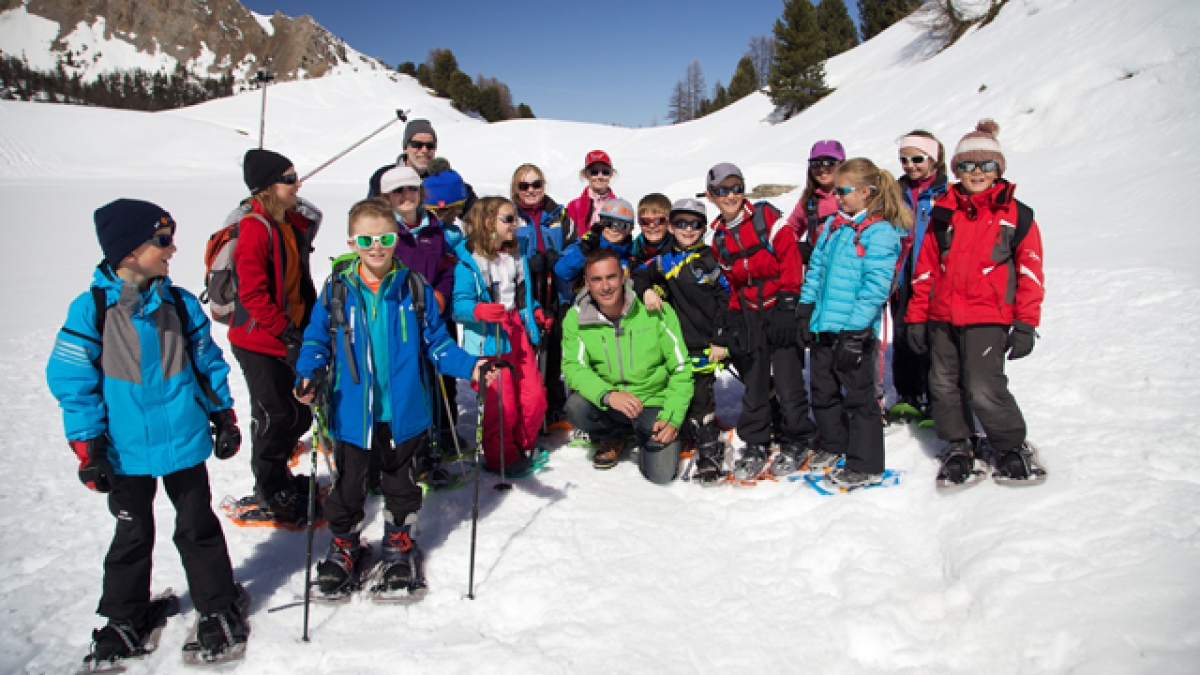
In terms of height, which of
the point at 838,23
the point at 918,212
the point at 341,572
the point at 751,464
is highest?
the point at 838,23

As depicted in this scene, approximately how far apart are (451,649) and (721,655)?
1245 millimetres

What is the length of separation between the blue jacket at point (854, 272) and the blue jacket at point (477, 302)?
6.80 ft

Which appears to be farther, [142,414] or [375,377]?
[375,377]

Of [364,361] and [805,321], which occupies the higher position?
[805,321]

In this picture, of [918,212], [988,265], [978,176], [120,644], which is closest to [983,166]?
[978,176]

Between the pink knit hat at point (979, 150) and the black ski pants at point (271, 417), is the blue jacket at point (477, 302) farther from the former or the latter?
the pink knit hat at point (979, 150)

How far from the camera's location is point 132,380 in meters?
2.74

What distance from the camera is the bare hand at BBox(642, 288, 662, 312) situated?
14.8ft

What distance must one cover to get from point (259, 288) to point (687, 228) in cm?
276

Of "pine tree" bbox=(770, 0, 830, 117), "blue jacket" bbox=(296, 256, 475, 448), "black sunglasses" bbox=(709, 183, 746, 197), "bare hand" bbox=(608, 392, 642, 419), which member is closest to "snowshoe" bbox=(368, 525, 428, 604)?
"blue jacket" bbox=(296, 256, 475, 448)

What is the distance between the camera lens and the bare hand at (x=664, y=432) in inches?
171

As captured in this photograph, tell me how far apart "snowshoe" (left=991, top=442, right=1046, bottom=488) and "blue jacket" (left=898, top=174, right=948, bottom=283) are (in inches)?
55.3

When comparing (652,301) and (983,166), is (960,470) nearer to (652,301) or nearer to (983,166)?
(983,166)

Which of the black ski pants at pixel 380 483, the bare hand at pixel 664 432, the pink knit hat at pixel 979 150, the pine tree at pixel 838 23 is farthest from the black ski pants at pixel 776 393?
the pine tree at pixel 838 23
